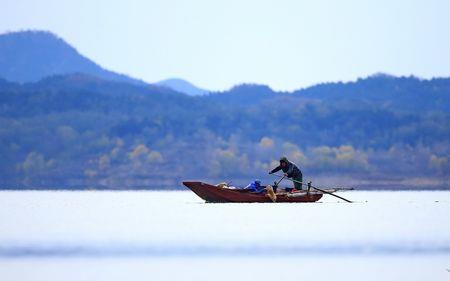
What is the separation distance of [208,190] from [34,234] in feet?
77.3

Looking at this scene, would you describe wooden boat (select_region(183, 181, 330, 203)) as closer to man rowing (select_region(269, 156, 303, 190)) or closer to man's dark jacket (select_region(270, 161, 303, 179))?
→ man rowing (select_region(269, 156, 303, 190))

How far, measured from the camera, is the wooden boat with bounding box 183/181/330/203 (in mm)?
68250

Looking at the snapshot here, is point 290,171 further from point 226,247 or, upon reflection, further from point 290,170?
point 226,247

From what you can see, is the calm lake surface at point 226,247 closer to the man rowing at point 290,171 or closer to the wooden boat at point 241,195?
the wooden boat at point 241,195

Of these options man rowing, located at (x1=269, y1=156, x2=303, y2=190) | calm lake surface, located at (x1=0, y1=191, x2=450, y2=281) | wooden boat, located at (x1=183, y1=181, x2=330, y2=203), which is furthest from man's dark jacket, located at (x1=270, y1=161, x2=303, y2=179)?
calm lake surface, located at (x1=0, y1=191, x2=450, y2=281)

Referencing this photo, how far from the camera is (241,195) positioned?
68562 mm

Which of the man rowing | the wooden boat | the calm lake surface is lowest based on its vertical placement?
the calm lake surface

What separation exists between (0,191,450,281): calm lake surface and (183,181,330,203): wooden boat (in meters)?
4.66

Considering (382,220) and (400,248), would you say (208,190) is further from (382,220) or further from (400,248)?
(400,248)

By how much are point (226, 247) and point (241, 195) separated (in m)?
28.0

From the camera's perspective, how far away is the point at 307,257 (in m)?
36.8

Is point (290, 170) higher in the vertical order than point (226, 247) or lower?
higher

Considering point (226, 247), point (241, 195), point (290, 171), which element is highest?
point (290, 171)

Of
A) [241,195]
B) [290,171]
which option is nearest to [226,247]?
[241,195]
